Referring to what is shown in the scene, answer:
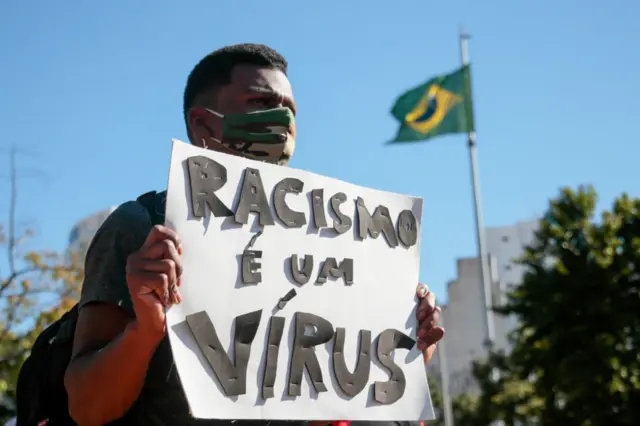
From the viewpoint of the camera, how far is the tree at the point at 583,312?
15.9m

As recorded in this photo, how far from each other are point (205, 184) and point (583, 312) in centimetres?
1584

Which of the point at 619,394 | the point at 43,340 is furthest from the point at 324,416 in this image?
the point at 619,394

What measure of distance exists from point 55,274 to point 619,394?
34.2ft

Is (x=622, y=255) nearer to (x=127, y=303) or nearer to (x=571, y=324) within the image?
(x=571, y=324)

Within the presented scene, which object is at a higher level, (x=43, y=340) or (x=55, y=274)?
(x=55, y=274)

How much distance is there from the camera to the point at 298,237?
6.75 feet

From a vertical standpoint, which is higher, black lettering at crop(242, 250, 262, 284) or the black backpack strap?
the black backpack strap

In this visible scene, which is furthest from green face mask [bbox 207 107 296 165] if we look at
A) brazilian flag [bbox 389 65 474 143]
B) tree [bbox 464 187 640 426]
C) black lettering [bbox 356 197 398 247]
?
brazilian flag [bbox 389 65 474 143]

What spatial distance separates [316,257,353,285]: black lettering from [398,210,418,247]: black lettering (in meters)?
0.22

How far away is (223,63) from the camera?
222 cm

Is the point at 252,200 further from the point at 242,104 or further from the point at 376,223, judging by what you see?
the point at 376,223

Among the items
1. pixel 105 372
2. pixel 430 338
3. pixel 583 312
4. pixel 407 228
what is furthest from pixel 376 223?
pixel 583 312

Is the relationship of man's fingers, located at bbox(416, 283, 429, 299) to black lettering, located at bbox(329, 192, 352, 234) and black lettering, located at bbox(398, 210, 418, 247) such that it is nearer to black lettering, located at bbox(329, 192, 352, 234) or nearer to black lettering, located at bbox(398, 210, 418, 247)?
black lettering, located at bbox(398, 210, 418, 247)

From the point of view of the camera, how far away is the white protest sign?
183 centimetres
